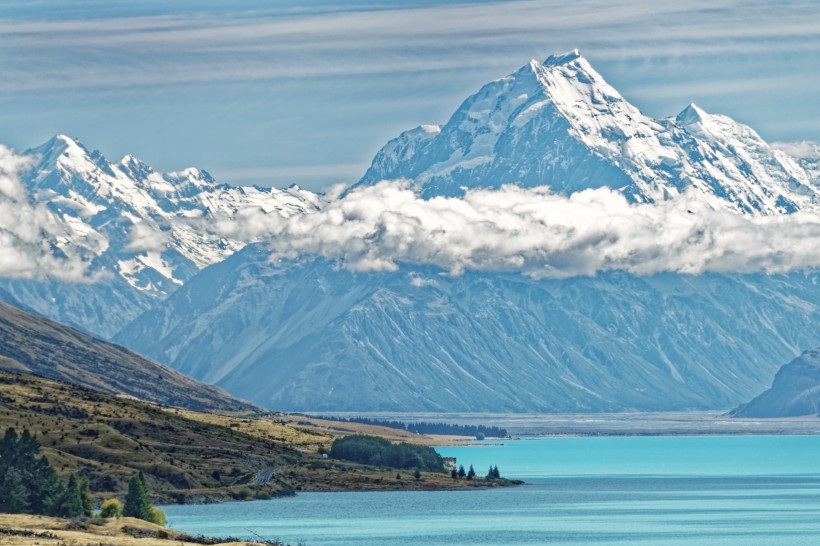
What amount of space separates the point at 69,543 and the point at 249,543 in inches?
817

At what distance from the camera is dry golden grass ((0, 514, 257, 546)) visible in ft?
547

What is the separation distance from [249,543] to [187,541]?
1074cm

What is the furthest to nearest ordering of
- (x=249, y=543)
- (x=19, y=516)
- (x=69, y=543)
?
(x=19, y=516) → (x=249, y=543) → (x=69, y=543)

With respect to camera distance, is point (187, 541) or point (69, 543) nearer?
point (69, 543)

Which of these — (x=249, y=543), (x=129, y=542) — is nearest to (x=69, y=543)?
(x=129, y=542)

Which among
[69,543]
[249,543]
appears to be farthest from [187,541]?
[69,543]

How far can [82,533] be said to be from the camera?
180 meters

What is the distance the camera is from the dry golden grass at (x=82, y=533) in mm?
166625

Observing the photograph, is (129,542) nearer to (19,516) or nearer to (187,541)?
(187,541)

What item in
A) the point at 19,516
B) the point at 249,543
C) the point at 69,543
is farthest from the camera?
the point at 19,516

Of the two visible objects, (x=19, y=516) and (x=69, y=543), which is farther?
(x=19, y=516)

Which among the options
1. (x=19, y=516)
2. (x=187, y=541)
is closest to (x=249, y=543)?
(x=187, y=541)

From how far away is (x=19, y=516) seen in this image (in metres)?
197

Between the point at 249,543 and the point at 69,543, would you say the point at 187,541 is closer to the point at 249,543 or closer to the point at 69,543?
the point at 249,543
